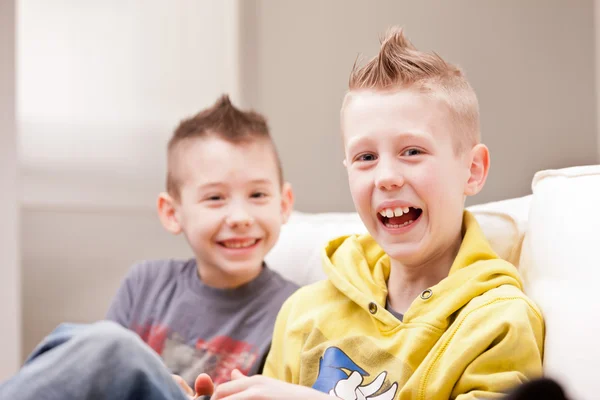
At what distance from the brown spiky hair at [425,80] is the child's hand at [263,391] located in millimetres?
420

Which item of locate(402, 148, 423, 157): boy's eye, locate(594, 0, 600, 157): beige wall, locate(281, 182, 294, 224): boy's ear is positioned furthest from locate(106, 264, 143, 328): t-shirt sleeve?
locate(594, 0, 600, 157): beige wall

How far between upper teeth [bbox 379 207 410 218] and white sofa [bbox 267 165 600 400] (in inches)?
7.8

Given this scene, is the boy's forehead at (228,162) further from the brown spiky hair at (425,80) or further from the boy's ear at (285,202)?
the brown spiky hair at (425,80)

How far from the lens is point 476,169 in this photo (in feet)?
3.86

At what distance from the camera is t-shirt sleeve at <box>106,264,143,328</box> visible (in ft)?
5.44

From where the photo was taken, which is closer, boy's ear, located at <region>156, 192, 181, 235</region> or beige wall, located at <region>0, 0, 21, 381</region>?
boy's ear, located at <region>156, 192, 181, 235</region>

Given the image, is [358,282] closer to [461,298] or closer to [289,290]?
[461,298]

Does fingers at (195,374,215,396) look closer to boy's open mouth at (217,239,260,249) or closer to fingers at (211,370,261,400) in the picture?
fingers at (211,370,261,400)

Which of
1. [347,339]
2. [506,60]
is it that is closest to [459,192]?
[347,339]

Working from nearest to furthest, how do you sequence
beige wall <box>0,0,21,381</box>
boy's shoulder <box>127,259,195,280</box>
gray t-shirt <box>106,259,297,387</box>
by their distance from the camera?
gray t-shirt <box>106,259,297,387</box>
boy's shoulder <box>127,259,195,280</box>
beige wall <box>0,0,21,381</box>

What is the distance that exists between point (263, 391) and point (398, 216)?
33 cm

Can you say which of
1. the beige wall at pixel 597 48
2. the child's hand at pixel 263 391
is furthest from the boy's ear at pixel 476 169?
the beige wall at pixel 597 48

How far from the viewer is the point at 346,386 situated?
43.4 inches

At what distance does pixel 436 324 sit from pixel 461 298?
0.16 ft
